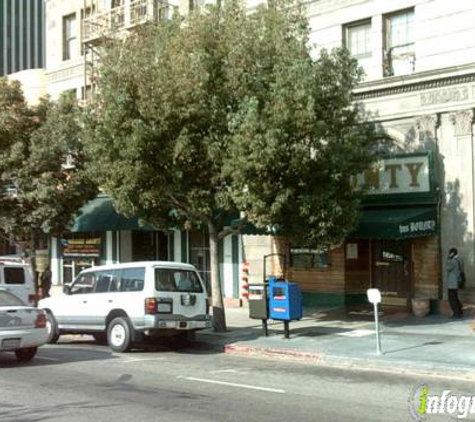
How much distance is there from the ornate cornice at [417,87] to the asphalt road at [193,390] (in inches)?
360

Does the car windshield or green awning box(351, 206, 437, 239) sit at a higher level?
green awning box(351, 206, 437, 239)

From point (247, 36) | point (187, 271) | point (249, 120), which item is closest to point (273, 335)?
point (187, 271)

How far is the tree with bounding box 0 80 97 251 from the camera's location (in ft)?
70.7

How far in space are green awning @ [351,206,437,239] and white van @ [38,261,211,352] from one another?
5241 mm

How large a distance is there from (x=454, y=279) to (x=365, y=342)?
3.77 meters

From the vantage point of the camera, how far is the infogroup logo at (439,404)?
8305 mm

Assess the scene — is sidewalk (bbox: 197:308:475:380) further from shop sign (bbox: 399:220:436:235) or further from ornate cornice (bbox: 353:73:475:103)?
ornate cornice (bbox: 353:73:475:103)

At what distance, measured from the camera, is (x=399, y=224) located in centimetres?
1761

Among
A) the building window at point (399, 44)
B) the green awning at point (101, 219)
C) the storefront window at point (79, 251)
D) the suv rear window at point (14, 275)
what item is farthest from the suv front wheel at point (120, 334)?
the storefront window at point (79, 251)

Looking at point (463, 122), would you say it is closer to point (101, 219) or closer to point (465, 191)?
point (465, 191)

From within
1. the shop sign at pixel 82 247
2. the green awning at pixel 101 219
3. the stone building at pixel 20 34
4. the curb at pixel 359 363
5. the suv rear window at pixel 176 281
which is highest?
the stone building at pixel 20 34

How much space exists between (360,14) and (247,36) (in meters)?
5.96

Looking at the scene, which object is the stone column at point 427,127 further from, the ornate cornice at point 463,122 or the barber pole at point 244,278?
the barber pole at point 244,278

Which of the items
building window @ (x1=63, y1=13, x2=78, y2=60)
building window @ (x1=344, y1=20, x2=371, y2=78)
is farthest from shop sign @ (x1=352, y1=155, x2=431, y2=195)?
building window @ (x1=63, y1=13, x2=78, y2=60)
